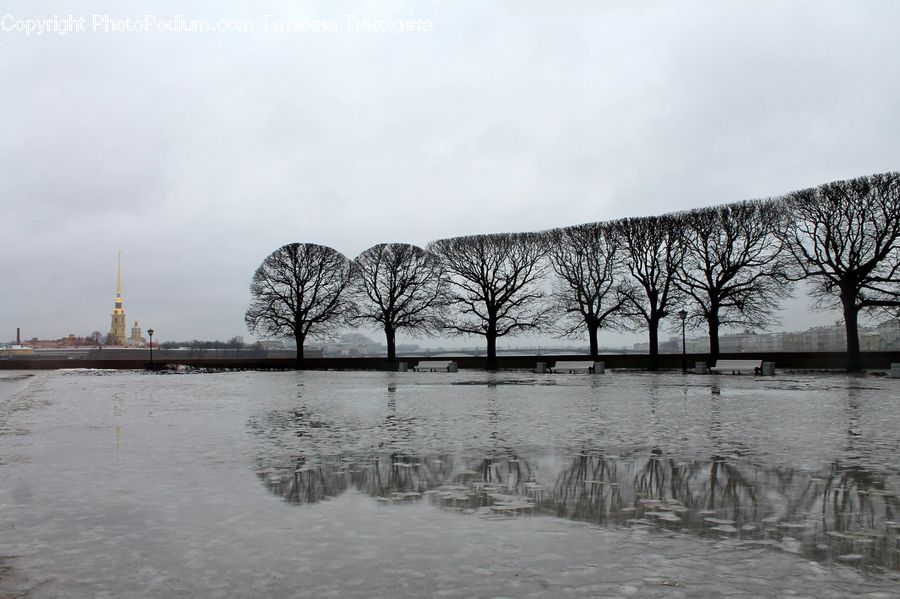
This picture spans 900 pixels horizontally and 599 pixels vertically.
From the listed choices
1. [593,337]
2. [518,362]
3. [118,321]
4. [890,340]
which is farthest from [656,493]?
[118,321]

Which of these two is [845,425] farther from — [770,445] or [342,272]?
[342,272]

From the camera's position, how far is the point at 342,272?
2175 inches

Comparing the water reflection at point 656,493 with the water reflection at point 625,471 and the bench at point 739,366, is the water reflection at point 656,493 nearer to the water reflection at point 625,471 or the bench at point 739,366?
the water reflection at point 625,471

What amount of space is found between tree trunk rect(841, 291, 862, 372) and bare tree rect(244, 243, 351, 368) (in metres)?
34.9

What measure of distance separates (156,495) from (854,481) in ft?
25.8

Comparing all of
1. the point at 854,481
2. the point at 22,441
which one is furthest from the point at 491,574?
the point at 22,441

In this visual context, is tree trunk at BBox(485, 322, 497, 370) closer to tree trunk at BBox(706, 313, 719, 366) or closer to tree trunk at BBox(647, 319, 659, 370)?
tree trunk at BBox(647, 319, 659, 370)

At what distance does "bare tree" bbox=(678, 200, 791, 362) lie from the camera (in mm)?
38312

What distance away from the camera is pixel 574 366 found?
4228 centimetres

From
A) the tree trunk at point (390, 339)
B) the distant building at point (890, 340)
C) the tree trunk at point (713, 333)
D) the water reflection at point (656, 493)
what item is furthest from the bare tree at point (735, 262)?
the water reflection at point (656, 493)

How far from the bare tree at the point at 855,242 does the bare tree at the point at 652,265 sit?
750 cm

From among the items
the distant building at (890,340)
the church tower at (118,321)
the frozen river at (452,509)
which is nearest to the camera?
the frozen river at (452,509)

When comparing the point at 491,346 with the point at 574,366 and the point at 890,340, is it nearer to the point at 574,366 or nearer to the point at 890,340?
the point at 574,366

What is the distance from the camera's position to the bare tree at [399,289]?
51656 mm
